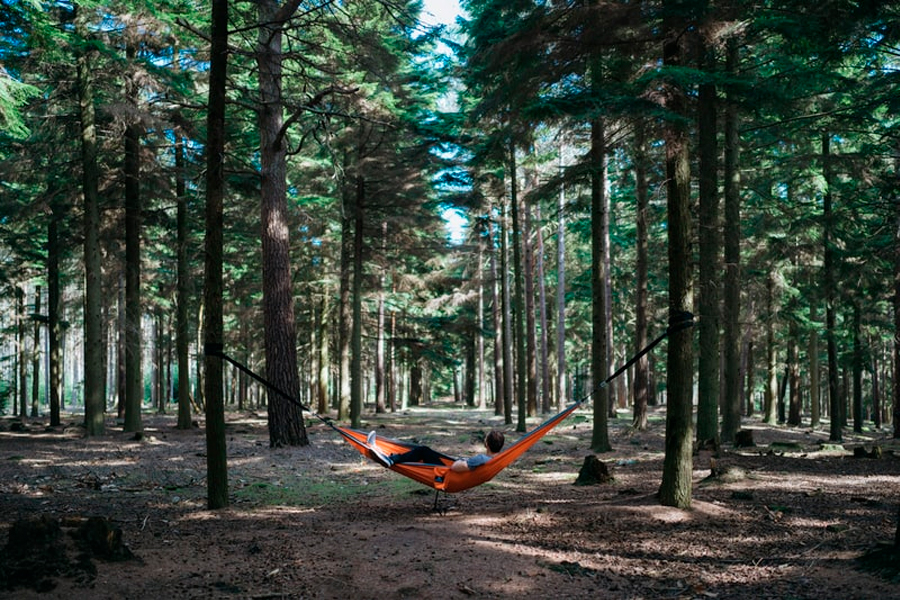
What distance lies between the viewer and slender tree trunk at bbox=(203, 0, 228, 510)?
20.7 ft

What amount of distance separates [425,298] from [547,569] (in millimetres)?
23229

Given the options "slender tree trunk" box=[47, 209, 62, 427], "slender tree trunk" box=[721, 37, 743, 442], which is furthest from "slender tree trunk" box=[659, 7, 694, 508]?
"slender tree trunk" box=[47, 209, 62, 427]

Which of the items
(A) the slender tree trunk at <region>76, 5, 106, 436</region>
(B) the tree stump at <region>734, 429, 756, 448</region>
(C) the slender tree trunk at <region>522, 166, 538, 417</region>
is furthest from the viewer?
(C) the slender tree trunk at <region>522, 166, 538, 417</region>

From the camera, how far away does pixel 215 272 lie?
251 inches

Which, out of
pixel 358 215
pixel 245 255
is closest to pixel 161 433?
pixel 358 215

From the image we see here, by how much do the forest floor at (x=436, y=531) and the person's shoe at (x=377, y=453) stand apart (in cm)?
59

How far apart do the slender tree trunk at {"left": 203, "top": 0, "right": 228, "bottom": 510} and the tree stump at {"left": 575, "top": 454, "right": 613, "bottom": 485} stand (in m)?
4.67

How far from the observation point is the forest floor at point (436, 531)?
13.6 feet

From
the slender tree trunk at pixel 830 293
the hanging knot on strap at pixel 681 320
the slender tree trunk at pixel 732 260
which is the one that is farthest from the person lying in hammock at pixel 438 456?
the slender tree trunk at pixel 830 293

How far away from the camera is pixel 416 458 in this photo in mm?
6664

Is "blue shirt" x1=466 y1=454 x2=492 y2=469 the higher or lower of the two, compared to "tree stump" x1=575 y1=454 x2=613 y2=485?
higher

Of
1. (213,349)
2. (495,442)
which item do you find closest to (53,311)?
(213,349)

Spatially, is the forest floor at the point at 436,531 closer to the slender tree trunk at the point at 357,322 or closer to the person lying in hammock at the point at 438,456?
the person lying in hammock at the point at 438,456

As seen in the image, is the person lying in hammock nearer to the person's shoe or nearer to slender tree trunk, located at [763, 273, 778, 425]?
the person's shoe
